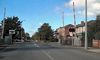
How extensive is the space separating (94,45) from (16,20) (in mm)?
83186

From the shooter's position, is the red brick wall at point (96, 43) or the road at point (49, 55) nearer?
the road at point (49, 55)

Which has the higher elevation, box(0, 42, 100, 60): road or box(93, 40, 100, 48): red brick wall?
box(93, 40, 100, 48): red brick wall

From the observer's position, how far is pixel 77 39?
70500mm

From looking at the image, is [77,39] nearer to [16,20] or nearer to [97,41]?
[97,41]

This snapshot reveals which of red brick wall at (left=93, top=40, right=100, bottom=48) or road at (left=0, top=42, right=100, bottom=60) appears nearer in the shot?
road at (left=0, top=42, right=100, bottom=60)

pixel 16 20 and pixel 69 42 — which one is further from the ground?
pixel 16 20

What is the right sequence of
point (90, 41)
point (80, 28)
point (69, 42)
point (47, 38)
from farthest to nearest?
point (47, 38) < point (80, 28) < point (69, 42) < point (90, 41)

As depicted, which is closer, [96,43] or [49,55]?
[49,55]

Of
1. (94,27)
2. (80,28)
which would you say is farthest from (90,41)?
(80,28)

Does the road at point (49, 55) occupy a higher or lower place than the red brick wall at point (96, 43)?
lower

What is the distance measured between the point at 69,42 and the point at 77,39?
989cm

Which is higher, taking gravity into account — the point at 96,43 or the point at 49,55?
the point at 96,43

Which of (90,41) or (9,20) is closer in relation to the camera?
(90,41)

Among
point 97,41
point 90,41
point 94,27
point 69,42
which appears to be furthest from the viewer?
point 94,27
